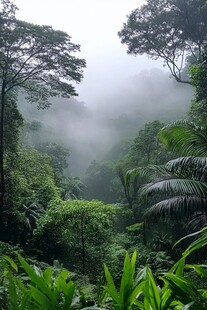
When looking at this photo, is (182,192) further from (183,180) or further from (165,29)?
(165,29)

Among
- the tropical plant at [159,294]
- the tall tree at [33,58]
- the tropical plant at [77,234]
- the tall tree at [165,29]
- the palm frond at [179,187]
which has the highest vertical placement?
the tall tree at [165,29]

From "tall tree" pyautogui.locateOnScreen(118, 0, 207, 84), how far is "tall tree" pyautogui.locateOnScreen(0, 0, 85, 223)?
3657 millimetres

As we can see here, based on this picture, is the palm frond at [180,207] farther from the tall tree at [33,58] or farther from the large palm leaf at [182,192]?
the tall tree at [33,58]

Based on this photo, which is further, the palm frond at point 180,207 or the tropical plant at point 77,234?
the tropical plant at point 77,234

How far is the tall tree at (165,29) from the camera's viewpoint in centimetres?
1302

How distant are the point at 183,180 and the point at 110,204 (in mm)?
4637

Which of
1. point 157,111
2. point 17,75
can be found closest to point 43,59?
point 17,75

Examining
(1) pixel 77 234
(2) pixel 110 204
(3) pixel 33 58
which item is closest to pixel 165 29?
(3) pixel 33 58

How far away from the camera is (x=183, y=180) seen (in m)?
6.17

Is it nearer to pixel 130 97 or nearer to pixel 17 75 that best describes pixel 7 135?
pixel 17 75

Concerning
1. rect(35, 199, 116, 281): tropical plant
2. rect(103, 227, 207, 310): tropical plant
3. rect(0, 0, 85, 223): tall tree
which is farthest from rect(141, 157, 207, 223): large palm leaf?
rect(0, 0, 85, 223): tall tree

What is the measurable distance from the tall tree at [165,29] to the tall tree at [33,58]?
3.66 metres

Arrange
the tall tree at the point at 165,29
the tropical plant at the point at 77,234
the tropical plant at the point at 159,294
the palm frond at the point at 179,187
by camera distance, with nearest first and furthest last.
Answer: the tropical plant at the point at 159,294 < the palm frond at the point at 179,187 < the tropical plant at the point at 77,234 < the tall tree at the point at 165,29

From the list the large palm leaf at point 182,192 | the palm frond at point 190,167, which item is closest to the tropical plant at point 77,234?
the large palm leaf at point 182,192
